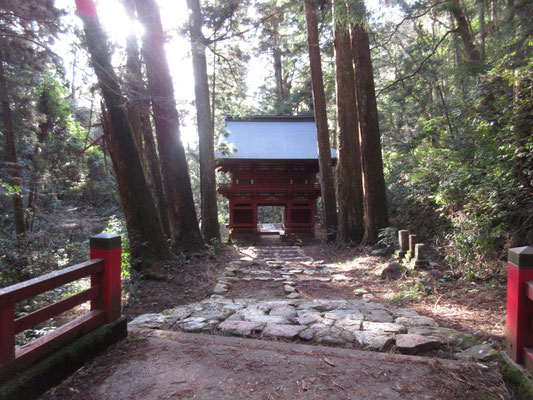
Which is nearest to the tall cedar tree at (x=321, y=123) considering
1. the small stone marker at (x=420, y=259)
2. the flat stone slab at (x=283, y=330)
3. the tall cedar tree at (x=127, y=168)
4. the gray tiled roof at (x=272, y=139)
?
the gray tiled roof at (x=272, y=139)

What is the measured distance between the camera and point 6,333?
6.60ft

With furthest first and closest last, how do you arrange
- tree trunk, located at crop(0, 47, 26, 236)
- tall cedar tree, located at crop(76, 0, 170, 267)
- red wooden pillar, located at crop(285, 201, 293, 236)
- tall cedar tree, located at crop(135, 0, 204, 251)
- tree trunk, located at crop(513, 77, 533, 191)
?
1. red wooden pillar, located at crop(285, 201, 293, 236)
2. tree trunk, located at crop(0, 47, 26, 236)
3. tall cedar tree, located at crop(135, 0, 204, 251)
4. tall cedar tree, located at crop(76, 0, 170, 267)
5. tree trunk, located at crop(513, 77, 533, 191)


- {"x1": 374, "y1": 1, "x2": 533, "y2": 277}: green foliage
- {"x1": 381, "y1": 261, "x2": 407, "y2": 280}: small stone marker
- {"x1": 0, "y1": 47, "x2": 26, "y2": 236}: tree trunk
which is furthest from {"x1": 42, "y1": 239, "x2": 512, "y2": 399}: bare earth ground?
{"x1": 0, "y1": 47, "x2": 26, "y2": 236}: tree trunk

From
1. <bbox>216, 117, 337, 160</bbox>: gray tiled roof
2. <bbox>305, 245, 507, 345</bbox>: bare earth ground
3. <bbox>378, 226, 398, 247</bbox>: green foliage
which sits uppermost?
<bbox>216, 117, 337, 160</bbox>: gray tiled roof

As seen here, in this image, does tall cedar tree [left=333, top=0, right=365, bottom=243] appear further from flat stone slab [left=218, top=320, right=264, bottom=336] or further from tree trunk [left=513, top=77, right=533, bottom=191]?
flat stone slab [left=218, top=320, right=264, bottom=336]

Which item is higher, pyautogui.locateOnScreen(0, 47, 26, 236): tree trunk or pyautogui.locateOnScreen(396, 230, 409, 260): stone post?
pyautogui.locateOnScreen(0, 47, 26, 236): tree trunk

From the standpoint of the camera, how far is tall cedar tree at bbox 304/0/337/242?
11.4 metres

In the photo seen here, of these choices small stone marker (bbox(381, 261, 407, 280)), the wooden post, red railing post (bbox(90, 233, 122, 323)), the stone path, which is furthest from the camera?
small stone marker (bbox(381, 261, 407, 280))

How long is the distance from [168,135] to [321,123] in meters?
6.13

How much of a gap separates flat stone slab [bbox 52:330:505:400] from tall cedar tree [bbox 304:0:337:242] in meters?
9.22

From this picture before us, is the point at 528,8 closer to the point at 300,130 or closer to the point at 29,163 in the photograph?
the point at 300,130

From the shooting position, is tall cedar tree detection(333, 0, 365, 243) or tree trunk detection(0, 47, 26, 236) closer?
tree trunk detection(0, 47, 26, 236)

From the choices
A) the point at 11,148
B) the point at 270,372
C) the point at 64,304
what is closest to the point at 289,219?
the point at 11,148

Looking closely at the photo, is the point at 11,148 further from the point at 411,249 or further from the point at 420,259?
the point at 420,259
